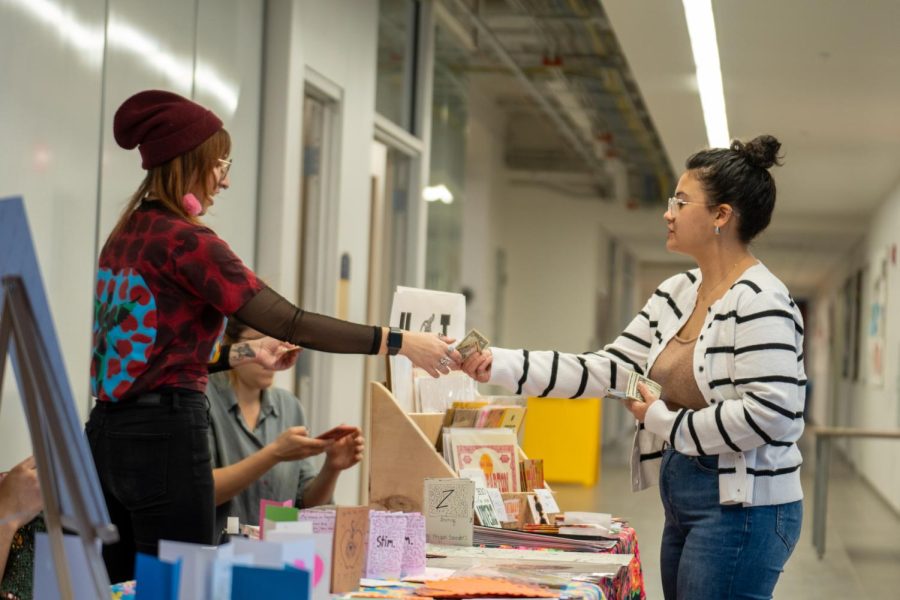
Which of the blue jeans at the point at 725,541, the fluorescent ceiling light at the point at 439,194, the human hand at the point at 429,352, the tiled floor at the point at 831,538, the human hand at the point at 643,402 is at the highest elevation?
the fluorescent ceiling light at the point at 439,194

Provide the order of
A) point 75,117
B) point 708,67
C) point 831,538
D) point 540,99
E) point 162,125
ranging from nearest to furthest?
1. point 162,125
2. point 75,117
3. point 708,67
4. point 831,538
5. point 540,99

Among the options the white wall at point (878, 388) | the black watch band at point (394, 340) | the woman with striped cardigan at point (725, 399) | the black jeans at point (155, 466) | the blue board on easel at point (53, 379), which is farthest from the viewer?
the white wall at point (878, 388)

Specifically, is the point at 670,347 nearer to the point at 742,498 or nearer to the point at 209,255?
the point at 742,498

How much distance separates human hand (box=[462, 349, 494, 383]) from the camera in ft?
8.70

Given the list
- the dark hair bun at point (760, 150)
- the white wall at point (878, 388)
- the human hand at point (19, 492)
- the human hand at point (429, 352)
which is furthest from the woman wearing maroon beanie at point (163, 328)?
the white wall at point (878, 388)

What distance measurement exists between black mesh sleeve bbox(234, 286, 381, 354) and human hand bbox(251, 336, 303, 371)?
0.43 m

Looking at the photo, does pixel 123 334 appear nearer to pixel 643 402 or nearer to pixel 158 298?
pixel 158 298

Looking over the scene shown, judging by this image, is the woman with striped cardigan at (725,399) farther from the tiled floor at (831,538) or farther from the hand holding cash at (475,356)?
the tiled floor at (831,538)

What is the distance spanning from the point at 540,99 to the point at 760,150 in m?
8.49

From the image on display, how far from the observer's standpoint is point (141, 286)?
2.07 meters

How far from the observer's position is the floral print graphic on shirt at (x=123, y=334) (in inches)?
80.7

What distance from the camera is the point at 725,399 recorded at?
2.32 meters

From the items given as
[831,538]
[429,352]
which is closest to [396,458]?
[429,352]

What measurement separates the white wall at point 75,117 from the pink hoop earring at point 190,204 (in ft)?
3.51
